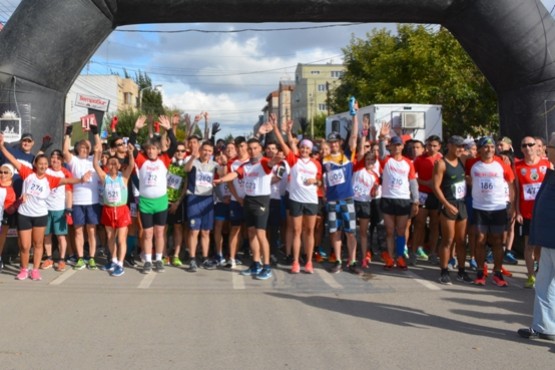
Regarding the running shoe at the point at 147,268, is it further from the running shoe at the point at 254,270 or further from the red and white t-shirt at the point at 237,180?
the red and white t-shirt at the point at 237,180

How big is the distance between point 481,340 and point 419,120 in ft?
43.9

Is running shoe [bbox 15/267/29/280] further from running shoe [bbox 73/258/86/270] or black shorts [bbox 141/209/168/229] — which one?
black shorts [bbox 141/209/168/229]

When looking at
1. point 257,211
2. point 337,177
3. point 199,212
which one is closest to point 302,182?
point 337,177

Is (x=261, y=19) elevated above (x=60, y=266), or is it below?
above

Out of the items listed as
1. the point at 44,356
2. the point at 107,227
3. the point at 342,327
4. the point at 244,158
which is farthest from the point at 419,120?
the point at 44,356

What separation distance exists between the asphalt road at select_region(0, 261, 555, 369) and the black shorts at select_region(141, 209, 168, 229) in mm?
751

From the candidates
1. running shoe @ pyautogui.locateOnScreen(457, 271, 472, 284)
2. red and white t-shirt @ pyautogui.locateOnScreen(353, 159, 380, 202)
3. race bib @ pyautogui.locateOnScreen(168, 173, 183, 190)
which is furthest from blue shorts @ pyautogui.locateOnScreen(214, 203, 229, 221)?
running shoe @ pyautogui.locateOnScreen(457, 271, 472, 284)

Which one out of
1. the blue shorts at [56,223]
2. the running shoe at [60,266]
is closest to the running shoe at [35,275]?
the running shoe at [60,266]

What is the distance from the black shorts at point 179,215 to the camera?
364 inches

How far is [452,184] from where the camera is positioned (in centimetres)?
797

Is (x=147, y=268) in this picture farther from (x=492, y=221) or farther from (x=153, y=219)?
(x=492, y=221)

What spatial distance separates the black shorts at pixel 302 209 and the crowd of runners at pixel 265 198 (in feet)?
0.05

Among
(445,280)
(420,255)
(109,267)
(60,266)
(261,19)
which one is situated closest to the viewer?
(445,280)

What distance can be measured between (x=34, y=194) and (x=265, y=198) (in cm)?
328
